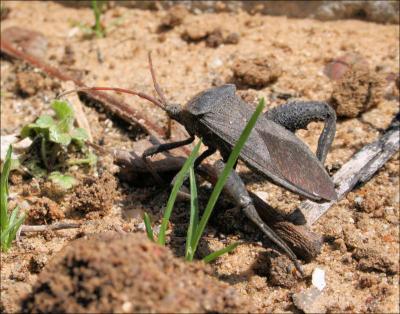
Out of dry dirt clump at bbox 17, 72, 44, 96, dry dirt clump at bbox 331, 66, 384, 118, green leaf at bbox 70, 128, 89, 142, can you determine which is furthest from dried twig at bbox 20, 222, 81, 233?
dry dirt clump at bbox 331, 66, 384, 118

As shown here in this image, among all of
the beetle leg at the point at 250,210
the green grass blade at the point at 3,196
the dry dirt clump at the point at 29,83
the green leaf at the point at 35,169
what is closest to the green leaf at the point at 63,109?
the green leaf at the point at 35,169

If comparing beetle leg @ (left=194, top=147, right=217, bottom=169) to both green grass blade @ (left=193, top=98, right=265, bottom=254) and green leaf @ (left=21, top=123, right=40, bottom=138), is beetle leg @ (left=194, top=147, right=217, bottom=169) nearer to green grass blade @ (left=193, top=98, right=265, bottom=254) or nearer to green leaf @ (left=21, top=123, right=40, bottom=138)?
green grass blade @ (left=193, top=98, right=265, bottom=254)

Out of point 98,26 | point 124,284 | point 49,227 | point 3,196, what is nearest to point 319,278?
point 124,284

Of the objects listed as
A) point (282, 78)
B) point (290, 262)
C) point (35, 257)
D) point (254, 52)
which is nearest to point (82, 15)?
point (254, 52)

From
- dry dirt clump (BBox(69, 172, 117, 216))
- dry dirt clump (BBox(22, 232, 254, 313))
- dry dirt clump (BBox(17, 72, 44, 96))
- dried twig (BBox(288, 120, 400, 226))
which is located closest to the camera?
dry dirt clump (BBox(22, 232, 254, 313))

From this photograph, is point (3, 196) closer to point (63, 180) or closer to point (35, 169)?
point (63, 180)
